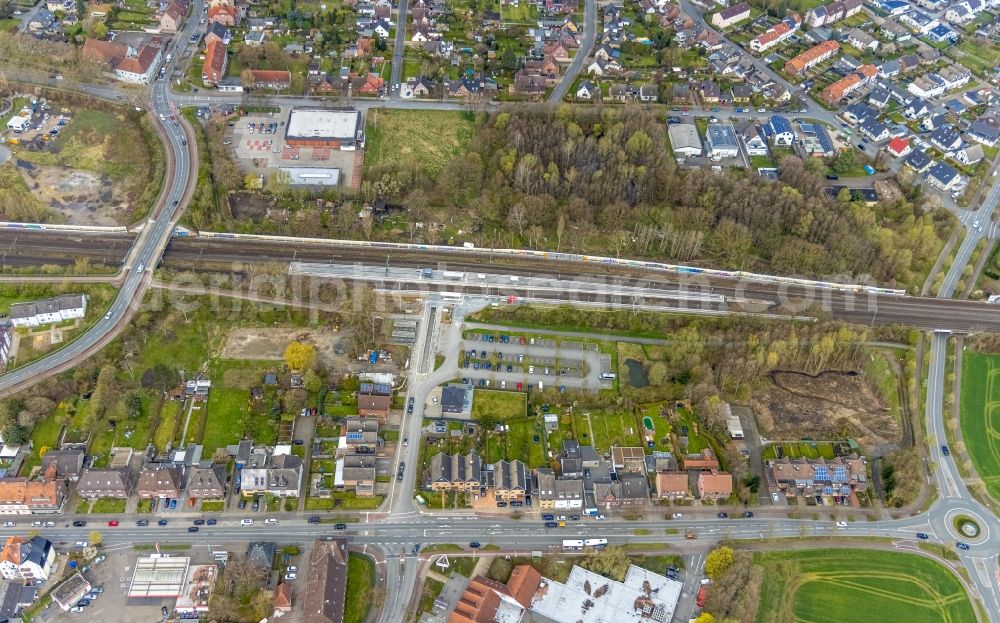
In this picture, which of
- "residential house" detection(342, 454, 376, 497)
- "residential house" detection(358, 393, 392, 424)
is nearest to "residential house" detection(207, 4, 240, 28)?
"residential house" detection(358, 393, 392, 424)

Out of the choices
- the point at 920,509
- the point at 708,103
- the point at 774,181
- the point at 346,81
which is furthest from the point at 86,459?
the point at 708,103

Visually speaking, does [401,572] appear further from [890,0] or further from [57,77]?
[890,0]

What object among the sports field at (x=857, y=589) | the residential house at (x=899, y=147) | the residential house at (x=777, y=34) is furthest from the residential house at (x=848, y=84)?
the sports field at (x=857, y=589)

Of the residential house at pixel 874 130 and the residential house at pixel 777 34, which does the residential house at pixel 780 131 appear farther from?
the residential house at pixel 777 34

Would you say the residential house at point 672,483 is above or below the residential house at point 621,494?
above

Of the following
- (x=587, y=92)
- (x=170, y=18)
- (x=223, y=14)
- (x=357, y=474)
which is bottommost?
(x=357, y=474)

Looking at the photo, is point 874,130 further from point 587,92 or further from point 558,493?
point 558,493

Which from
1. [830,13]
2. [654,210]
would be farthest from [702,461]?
[830,13]

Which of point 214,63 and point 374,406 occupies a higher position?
point 214,63
